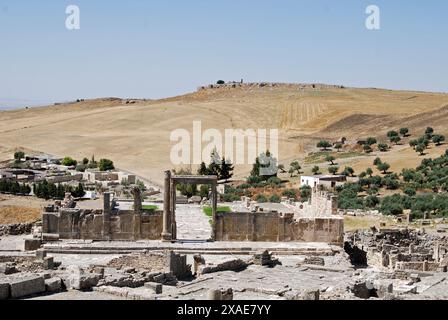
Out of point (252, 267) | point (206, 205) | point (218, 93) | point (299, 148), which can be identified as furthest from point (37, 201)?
point (218, 93)

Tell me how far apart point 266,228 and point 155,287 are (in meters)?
11.6

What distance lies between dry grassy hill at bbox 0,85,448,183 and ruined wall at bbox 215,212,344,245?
3563cm

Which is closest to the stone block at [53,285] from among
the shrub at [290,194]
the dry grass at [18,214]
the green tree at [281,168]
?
the dry grass at [18,214]

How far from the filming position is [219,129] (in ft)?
338

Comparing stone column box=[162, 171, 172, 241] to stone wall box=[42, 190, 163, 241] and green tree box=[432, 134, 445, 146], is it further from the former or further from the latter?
green tree box=[432, 134, 445, 146]

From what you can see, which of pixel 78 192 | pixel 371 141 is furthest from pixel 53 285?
pixel 371 141

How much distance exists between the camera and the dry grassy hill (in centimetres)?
8769

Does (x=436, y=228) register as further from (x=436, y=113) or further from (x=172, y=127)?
(x=172, y=127)

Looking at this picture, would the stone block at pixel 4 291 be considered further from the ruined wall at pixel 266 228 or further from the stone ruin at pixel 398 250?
the ruined wall at pixel 266 228

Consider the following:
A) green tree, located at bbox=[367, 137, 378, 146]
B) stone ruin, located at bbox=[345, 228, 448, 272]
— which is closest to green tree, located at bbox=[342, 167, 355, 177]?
green tree, located at bbox=[367, 137, 378, 146]

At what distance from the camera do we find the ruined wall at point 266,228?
2833 centimetres

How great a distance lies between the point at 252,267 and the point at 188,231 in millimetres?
8807

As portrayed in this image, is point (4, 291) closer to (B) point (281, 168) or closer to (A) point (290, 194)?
(A) point (290, 194)
